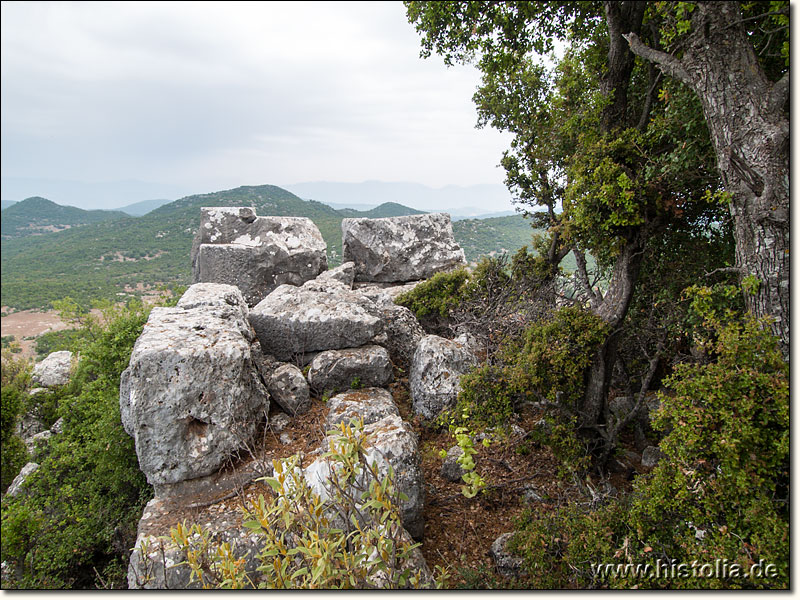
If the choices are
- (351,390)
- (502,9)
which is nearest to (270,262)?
(351,390)

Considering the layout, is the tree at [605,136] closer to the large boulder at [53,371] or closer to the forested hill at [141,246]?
the forested hill at [141,246]

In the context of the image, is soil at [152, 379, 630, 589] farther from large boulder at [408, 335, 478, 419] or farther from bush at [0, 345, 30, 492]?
bush at [0, 345, 30, 492]

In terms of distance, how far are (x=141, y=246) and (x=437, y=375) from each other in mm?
23963

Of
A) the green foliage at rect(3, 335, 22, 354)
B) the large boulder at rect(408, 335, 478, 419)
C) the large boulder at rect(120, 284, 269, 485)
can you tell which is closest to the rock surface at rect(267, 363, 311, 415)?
the large boulder at rect(120, 284, 269, 485)

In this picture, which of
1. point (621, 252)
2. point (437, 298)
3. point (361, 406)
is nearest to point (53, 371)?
point (437, 298)

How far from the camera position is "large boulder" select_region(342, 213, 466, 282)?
1274 centimetres

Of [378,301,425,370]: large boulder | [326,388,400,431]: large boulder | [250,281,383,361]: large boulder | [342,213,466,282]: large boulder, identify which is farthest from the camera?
[342,213,466,282]: large boulder

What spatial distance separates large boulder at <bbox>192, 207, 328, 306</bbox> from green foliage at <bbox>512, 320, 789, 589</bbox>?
29.7ft

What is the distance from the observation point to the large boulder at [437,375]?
271 inches

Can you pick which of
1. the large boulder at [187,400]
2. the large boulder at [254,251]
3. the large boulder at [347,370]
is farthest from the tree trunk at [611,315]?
the large boulder at [254,251]

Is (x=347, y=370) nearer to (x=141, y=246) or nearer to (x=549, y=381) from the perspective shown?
(x=549, y=381)

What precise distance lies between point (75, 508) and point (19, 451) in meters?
3.42

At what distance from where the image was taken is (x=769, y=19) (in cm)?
448

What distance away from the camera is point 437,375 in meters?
6.97
